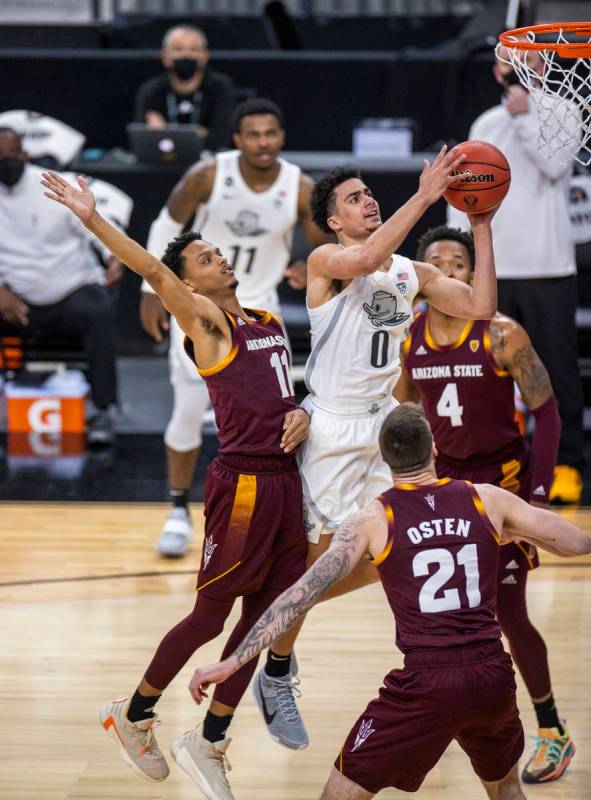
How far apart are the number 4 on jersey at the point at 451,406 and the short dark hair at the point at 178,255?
99 centimetres

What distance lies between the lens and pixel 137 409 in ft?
30.0

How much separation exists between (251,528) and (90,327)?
4.52 metres

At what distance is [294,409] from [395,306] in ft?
1.56

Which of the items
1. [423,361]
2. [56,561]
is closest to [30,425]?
[56,561]

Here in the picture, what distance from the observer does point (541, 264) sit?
23.1 ft

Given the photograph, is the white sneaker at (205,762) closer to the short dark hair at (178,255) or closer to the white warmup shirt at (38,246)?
the short dark hair at (178,255)

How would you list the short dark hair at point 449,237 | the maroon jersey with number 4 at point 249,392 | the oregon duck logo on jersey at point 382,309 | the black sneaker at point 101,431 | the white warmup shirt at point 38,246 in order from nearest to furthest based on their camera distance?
the maroon jersey with number 4 at point 249,392 → the oregon duck logo on jersey at point 382,309 → the short dark hair at point 449,237 → the black sneaker at point 101,431 → the white warmup shirt at point 38,246

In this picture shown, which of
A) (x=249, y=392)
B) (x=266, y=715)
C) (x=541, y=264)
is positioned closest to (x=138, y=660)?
(x=266, y=715)

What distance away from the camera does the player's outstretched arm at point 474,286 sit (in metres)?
3.97

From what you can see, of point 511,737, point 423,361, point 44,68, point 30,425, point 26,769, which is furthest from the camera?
point 44,68

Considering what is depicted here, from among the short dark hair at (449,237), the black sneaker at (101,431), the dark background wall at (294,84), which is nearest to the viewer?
the short dark hair at (449,237)

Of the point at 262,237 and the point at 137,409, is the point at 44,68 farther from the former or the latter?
the point at 262,237

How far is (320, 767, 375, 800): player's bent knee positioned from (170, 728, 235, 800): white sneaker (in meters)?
0.67

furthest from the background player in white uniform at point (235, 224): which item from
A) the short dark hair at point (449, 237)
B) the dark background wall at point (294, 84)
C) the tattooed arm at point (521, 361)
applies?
the dark background wall at point (294, 84)
